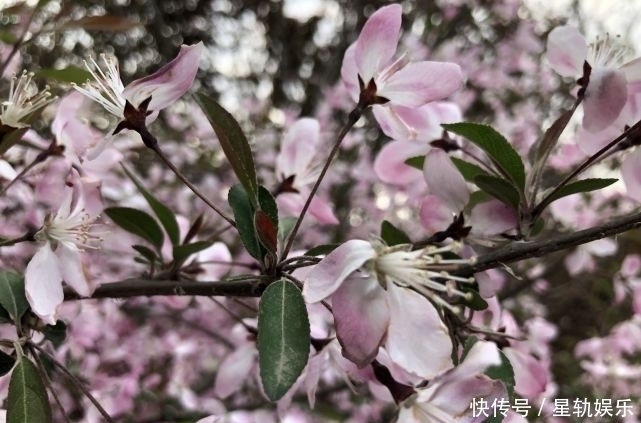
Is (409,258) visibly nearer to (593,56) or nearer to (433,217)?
(433,217)

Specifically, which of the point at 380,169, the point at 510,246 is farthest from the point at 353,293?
the point at 380,169

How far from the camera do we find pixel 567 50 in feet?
2.24

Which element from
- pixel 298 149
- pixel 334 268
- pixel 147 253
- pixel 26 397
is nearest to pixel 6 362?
pixel 26 397

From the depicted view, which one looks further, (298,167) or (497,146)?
(298,167)

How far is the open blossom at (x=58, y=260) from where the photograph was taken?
0.62 metres

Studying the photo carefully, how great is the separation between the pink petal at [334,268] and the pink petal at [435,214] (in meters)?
0.22

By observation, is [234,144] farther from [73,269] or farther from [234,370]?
[234,370]

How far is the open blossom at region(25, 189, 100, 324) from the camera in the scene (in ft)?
2.05

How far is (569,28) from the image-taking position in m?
0.68

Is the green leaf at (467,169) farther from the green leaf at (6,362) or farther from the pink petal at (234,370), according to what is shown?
the green leaf at (6,362)

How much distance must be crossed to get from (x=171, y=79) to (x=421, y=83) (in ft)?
0.74

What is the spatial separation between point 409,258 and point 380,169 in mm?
304

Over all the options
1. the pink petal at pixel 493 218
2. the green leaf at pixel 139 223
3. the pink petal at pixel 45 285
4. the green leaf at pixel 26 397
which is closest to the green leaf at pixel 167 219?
the green leaf at pixel 139 223

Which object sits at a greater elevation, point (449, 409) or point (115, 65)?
point (115, 65)
